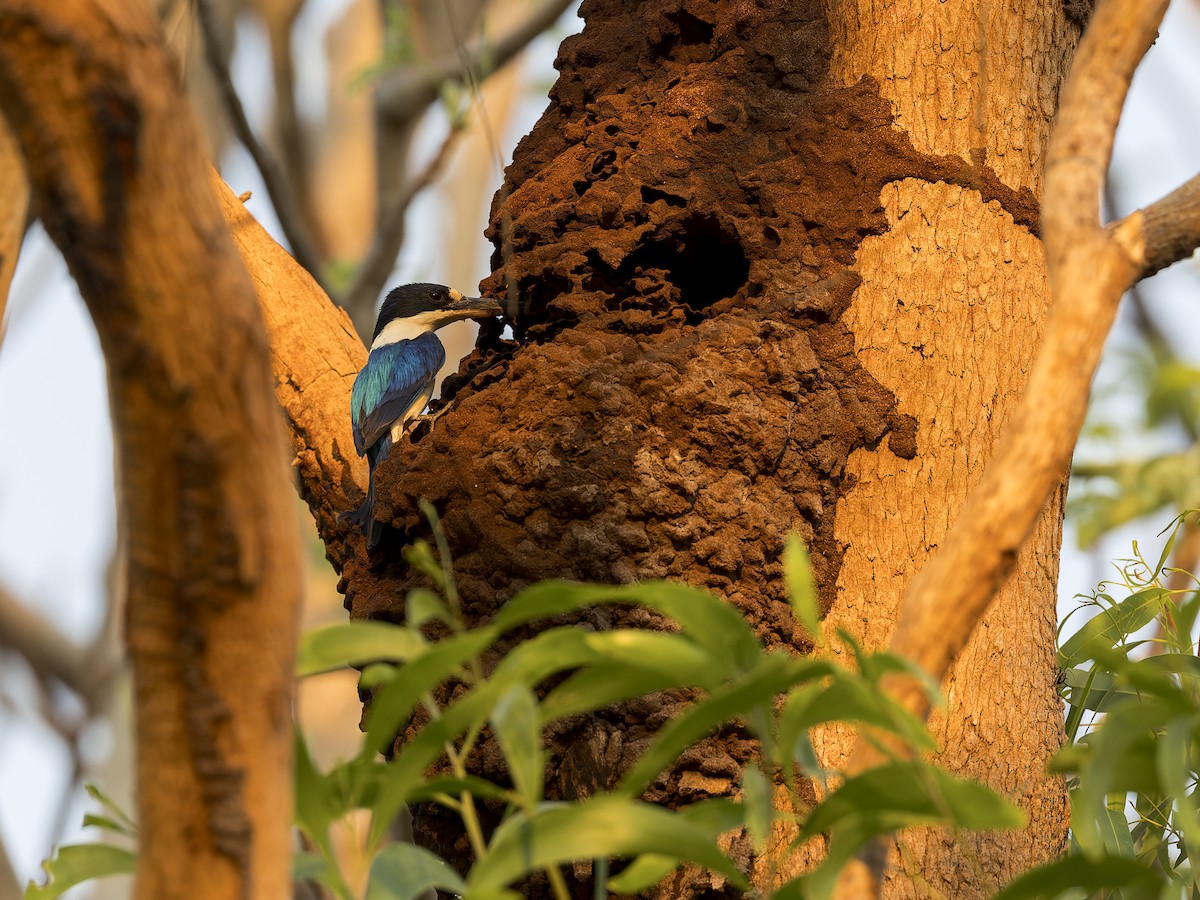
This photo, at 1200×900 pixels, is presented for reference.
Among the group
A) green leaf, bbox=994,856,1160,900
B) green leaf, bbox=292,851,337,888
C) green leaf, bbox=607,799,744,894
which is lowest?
green leaf, bbox=994,856,1160,900

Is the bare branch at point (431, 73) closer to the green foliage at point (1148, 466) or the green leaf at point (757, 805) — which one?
the green foliage at point (1148, 466)

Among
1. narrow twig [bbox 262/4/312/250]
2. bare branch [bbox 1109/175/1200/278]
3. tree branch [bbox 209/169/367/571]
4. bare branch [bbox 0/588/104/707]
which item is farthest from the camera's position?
narrow twig [bbox 262/4/312/250]

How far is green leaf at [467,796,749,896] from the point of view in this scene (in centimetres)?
140

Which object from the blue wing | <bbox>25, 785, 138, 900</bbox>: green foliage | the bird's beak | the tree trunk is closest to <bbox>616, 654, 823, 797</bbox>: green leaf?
<bbox>25, 785, 138, 900</bbox>: green foliage

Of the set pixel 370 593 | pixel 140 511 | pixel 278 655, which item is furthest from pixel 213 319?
pixel 370 593

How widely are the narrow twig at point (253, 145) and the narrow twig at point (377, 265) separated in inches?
12.6

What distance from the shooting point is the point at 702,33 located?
353 centimetres

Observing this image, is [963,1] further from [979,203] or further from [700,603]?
[700,603]

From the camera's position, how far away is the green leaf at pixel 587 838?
1.40m

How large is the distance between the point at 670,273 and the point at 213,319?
7.46ft

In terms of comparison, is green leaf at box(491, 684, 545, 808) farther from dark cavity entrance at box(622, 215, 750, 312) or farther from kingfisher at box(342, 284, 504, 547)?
kingfisher at box(342, 284, 504, 547)

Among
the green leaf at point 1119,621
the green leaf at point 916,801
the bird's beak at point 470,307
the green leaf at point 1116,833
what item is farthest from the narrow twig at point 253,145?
the green leaf at point 916,801

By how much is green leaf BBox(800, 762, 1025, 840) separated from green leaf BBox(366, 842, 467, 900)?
46cm

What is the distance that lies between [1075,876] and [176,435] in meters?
1.00
